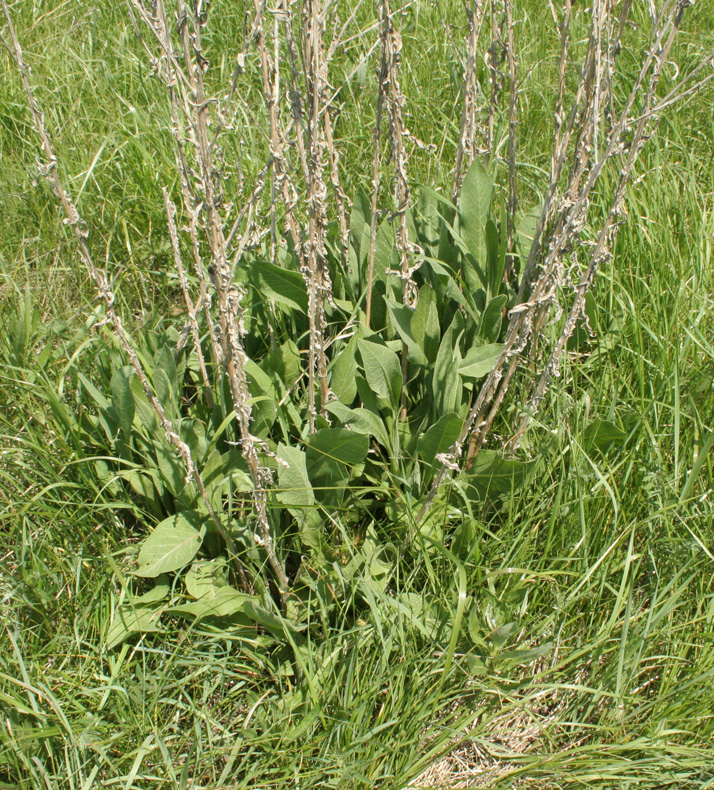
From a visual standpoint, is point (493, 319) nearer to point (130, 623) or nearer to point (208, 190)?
point (208, 190)

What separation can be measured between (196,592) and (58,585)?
353 mm

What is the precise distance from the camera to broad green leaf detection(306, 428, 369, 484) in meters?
1.65

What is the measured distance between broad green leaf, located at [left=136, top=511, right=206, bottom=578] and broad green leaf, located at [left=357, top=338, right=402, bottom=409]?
54cm

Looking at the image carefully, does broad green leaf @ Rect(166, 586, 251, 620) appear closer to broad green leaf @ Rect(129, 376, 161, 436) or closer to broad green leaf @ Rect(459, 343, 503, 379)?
broad green leaf @ Rect(129, 376, 161, 436)

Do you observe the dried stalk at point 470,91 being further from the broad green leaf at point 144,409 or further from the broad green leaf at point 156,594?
the broad green leaf at point 156,594

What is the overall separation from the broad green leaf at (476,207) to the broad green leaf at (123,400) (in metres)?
1.00

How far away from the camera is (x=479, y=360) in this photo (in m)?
1.91

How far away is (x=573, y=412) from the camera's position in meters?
2.00

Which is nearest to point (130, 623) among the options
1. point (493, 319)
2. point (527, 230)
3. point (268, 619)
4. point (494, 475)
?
point (268, 619)

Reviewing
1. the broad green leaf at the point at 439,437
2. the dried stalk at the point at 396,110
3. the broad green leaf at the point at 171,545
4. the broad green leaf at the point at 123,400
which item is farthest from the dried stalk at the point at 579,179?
the broad green leaf at the point at 123,400

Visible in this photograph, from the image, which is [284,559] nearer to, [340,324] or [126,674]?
[126,674]

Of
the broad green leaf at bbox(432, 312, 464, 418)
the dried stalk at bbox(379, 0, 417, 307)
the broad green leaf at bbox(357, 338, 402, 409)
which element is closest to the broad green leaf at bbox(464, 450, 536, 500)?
the broad green leaf at bbox(432, 312, 464, 418)

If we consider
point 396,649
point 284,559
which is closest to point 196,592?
point 284,559

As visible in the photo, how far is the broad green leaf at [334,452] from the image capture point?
1654mm
